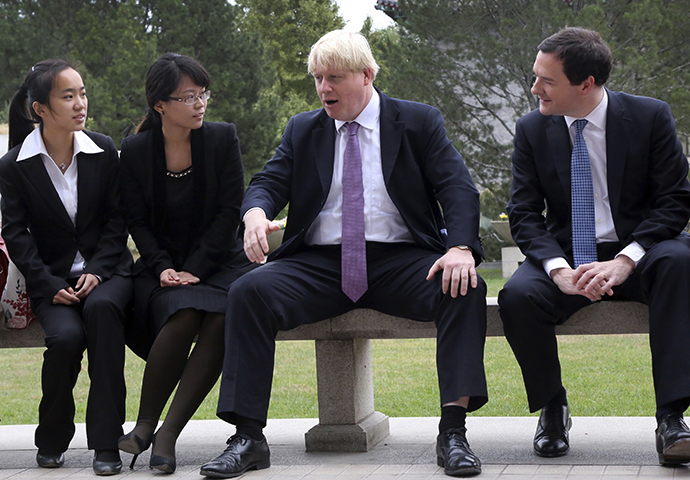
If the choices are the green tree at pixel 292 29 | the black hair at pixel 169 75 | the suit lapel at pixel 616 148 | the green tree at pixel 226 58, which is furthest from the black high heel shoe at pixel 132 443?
the green tree at pixel 292 29

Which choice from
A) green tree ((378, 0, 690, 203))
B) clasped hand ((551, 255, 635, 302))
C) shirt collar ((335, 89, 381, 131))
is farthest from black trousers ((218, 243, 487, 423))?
green tree ((378, 0, 690, 203))

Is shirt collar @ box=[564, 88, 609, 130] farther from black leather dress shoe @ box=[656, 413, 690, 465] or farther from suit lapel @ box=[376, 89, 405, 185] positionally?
black leather dress shoe @ box=[656, 413, 690, 465]

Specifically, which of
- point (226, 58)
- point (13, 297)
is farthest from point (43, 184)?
point (226, 58)

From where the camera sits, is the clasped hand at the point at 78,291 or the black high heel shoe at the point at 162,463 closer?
the black high heel shoe at the point at 162,463

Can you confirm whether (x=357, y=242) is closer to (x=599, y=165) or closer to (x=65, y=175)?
(x=599, y=165)

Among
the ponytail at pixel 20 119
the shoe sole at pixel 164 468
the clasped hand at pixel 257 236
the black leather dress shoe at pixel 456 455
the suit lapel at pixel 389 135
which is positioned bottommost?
the shoe sole at pixel 164 468

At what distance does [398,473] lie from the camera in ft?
10.5

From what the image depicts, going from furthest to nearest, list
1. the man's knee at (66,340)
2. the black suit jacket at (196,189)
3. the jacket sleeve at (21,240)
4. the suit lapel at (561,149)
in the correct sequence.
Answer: the black suit jacket at (196,189)
the jacket sleeve at (21,240)
the suit lapel at (561,149)
the man's knee at (66,340)

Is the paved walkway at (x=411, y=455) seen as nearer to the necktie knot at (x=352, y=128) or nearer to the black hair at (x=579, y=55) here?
the necktie knot at (x=352, y=128)

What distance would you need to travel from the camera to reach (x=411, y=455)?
11.9 feet

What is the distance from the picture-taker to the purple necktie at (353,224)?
358cm

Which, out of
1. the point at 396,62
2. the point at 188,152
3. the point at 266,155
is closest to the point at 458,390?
the point at 188,152

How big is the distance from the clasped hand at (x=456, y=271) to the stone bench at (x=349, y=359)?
300 mm

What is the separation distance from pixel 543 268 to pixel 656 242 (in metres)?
0.45
